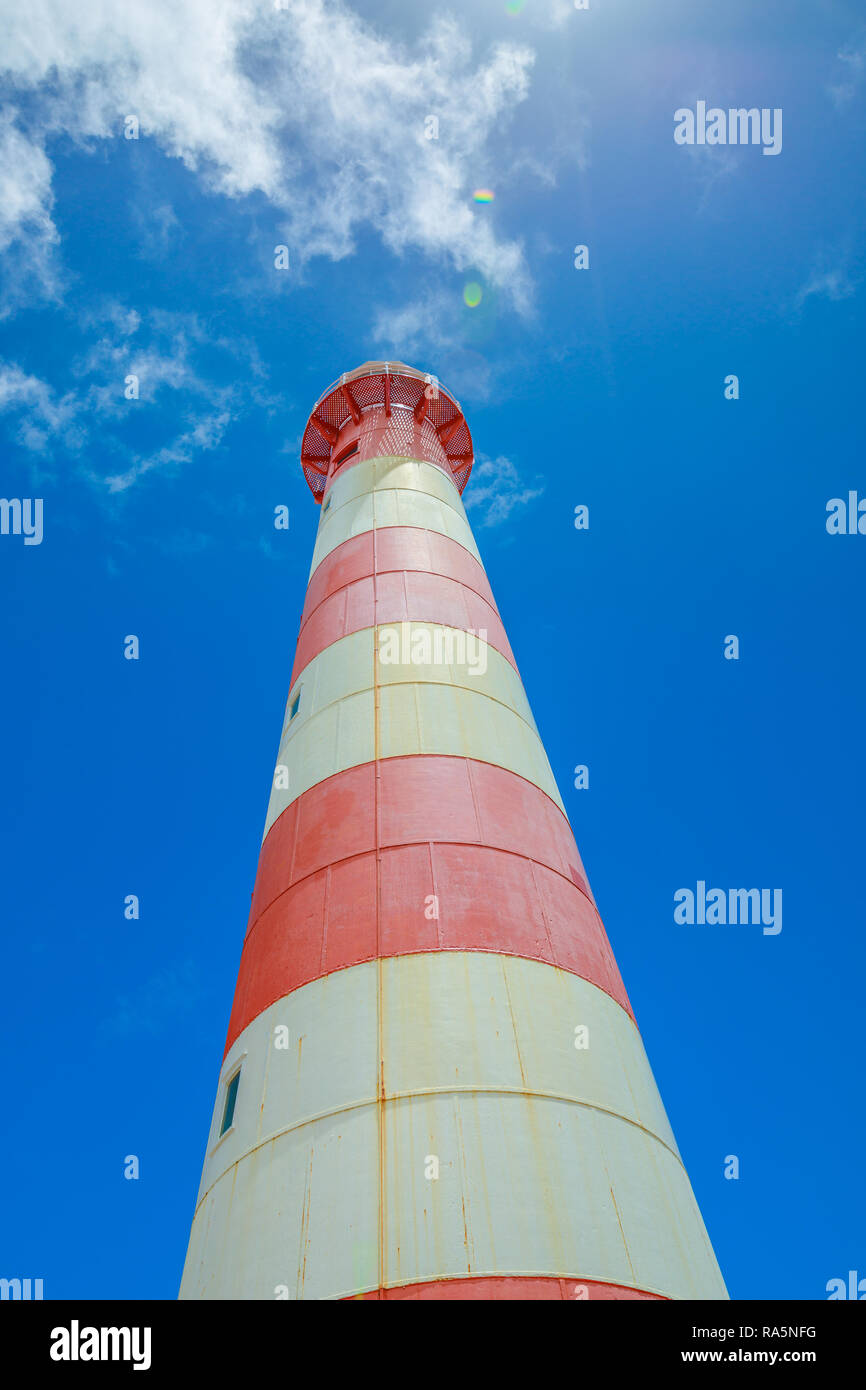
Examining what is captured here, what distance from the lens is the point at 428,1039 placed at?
8336mm

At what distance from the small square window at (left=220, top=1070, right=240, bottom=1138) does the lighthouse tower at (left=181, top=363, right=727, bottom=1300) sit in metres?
0.04

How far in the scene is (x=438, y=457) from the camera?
73.3ft

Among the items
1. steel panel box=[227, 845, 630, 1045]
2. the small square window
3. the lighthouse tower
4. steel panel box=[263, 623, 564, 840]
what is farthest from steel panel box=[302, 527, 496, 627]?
the small square window

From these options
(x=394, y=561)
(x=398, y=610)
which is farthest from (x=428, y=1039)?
(x=394, y=561)

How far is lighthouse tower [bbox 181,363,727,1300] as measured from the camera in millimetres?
7074

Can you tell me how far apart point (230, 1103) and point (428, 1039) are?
2.64m

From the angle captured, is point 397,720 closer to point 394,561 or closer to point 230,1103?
point 394,561

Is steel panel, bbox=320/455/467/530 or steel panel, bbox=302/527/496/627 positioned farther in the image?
steel panel, bbox=320/455/467/530

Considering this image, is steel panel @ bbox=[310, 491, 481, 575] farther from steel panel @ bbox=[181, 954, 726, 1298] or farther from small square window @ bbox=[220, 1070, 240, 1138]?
small square window @ bbox=[220, 1070, 240, 1138]

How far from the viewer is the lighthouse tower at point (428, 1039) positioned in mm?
7074

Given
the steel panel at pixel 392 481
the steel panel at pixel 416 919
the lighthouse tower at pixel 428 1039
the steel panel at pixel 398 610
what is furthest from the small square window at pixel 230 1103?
the steel panel at pixel 392 481

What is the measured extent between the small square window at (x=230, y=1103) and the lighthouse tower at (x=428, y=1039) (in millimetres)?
39

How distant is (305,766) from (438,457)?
12181mm
